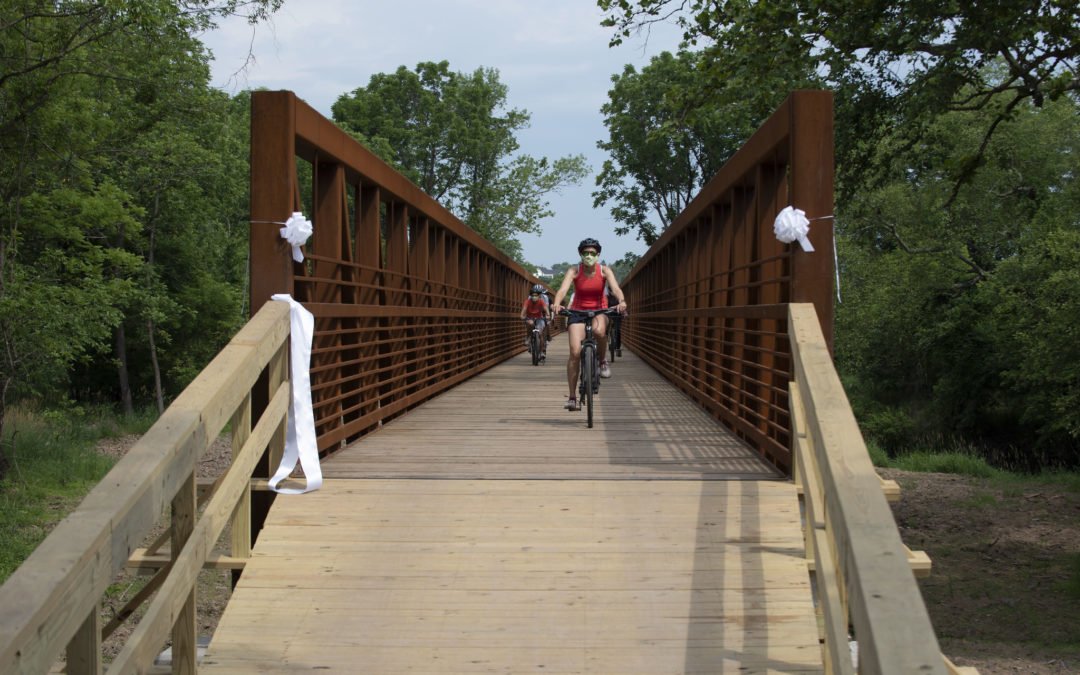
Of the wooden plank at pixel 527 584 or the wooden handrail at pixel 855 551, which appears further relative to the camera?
the wooden plank at pixel 527 584

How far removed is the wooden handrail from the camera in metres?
2.27

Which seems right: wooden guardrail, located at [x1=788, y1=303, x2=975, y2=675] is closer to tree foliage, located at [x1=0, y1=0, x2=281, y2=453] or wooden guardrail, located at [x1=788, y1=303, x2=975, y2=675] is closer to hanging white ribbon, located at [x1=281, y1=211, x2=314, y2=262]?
hanging white ribbon, located at [x1=281, y1=211, x2=314, y2=262]

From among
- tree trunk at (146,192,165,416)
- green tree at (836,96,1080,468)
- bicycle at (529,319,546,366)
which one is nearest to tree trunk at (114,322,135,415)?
tree trunk at (146,192,165,416)

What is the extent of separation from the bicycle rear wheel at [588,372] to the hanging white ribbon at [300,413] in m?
3.31

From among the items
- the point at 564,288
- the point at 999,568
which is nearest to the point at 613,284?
the point at 564,288

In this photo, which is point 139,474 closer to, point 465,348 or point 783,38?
point 783,38

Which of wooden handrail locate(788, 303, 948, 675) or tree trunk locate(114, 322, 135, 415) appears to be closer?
wooden handrail locate(788, 303, 948, 675)

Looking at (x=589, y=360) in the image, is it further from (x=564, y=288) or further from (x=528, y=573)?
(x=528, y=573)

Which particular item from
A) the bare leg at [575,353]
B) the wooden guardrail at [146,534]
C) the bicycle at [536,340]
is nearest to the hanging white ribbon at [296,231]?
the wooden guardrail at [146,534]

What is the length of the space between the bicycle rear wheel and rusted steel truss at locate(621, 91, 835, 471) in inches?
42.1

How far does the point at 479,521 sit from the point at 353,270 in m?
3.06

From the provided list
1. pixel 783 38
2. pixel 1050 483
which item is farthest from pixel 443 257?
pixel 1050 483

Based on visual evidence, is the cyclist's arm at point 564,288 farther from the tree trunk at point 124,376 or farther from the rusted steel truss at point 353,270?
the tree trunk at point 124,376

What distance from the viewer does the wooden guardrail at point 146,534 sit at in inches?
98.9
